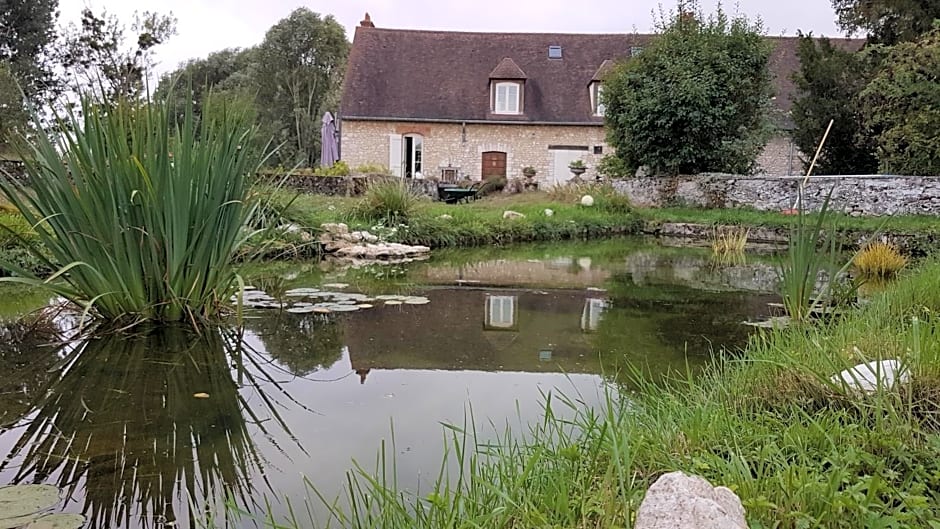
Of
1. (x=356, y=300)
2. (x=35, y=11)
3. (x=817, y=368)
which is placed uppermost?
(x=35, y=11)

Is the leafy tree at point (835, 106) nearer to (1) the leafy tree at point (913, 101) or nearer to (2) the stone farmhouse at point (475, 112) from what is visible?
(1) the leafy tree at point (913, 101)

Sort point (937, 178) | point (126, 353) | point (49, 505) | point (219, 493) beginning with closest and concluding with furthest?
1. point (49, 505)
2. point (219, 493)
3. point (126, 353)
4. point (937, 178)

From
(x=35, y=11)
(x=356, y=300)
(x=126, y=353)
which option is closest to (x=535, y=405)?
(x=126, y=353)

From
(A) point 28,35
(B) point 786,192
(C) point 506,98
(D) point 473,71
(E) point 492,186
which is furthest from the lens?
(A) point 28,35

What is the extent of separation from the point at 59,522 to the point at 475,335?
246 centimetres

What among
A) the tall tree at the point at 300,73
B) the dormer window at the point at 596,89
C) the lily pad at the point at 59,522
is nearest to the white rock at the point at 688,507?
the lily pad at the point at 59,522

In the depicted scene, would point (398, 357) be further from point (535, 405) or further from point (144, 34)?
point (144, 34)

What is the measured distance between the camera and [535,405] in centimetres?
256

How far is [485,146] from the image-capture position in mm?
19172

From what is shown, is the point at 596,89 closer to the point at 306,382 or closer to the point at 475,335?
the point at 475,335

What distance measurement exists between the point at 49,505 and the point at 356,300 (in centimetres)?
313

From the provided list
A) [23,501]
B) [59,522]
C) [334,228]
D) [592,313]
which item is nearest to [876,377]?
[59,522]

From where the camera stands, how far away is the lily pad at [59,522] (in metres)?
1.54

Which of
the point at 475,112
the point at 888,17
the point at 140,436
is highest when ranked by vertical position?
the point at 888,17
